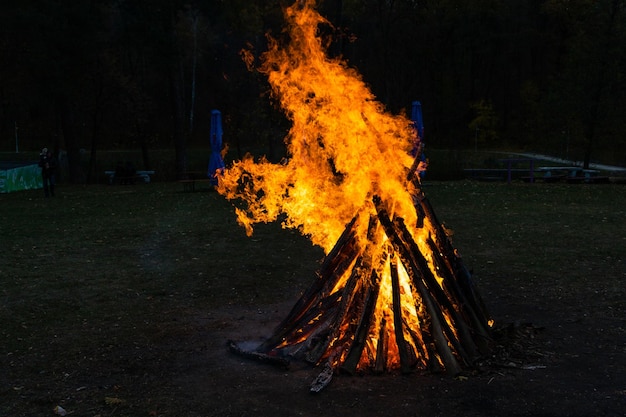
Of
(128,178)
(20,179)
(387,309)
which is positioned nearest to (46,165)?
(20,179)

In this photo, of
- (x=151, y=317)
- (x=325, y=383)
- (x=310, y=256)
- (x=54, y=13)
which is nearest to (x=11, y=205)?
(x=54, y=13)

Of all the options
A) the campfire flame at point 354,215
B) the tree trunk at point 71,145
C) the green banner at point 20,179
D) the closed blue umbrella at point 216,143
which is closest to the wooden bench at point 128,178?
the tree trunk at point 71,145

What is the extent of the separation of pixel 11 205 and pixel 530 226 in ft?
55.5

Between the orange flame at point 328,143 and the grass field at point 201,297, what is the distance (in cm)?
176

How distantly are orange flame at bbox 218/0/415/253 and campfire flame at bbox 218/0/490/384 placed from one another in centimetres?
1

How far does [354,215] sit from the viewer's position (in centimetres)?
705

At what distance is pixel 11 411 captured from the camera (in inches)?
212

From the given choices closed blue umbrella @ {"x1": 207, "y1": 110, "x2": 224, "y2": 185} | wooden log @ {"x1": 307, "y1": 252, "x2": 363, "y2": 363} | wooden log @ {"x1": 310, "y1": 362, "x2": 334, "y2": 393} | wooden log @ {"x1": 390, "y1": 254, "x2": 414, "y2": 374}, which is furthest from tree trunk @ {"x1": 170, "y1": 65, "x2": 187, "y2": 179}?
wooden log @ {"x1": 310, "y1": 362, "x2": 334, "y2": 393}

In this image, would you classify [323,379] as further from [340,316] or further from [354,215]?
[354,215]

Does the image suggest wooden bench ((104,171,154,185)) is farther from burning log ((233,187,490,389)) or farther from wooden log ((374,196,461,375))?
wooden log ((374,196,461,375))

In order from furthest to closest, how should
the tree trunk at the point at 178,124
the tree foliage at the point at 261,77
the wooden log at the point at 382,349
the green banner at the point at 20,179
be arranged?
the tree trunk at the point at 178,124
the tree foliage at the point at 261,77
the green banner at the point at 20,179
the wooden log at the point at 382,349

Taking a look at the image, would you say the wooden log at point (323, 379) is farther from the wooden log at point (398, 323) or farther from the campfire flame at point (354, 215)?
the wooden log at point (398, 323)

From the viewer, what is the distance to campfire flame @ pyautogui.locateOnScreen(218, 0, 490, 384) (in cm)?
639

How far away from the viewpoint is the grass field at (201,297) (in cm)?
566
